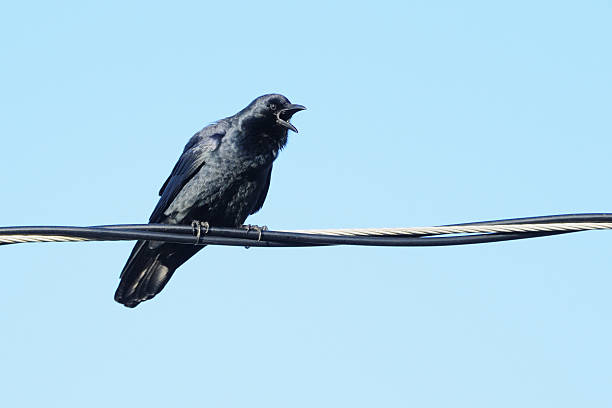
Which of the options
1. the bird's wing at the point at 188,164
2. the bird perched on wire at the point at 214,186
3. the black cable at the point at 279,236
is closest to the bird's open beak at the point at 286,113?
the bird perched on wire at the point at 214,186

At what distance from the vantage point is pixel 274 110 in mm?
8578

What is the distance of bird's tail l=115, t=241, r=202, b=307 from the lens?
814cm

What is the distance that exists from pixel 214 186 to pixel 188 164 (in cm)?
43

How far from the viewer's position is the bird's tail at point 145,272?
8141 millimetres

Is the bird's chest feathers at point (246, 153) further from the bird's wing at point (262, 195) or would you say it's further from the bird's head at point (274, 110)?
the bird's wing at point (262, 195)

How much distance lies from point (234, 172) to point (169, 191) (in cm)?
66

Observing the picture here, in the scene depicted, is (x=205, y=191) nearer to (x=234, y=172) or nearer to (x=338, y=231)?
(x=234, y=172)

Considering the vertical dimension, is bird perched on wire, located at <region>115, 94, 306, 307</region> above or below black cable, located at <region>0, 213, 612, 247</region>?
above

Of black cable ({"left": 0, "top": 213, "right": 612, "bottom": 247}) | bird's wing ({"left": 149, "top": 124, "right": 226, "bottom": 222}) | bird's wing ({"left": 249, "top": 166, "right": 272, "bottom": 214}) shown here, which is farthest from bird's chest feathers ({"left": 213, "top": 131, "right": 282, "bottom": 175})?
black cable ({"left": 0, "top": 213, "right": 612, "bottom": 247})

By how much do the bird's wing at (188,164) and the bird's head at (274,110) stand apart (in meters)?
0.36

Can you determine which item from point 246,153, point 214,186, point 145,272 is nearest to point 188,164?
point 214,186

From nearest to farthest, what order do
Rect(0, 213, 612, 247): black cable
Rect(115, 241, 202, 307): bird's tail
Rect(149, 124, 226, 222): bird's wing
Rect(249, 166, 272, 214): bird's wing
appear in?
Rect(0, 213, 612, 247): black cable, Rect(115, 241, 202, 307): bird's tail, Rect(149, 124, 226, 222): bird's wing, Rect(249, 166, 272, 214): bird's wing

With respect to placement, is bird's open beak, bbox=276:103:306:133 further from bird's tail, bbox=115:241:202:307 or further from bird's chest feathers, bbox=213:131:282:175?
bird's tail, bbox=115:241:202:307

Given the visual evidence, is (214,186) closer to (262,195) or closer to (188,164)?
(188,164)
